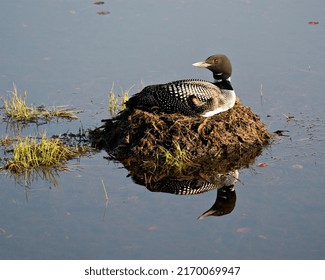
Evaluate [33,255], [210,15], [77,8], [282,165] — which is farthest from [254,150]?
[77,8]

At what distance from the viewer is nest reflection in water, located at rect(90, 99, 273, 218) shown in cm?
1080

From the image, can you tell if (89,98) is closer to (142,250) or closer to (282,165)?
(282,165)

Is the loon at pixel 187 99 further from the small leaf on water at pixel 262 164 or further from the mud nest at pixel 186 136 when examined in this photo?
the small leaf on water at pixel 262 164

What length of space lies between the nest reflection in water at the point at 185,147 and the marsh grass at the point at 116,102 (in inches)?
31.9

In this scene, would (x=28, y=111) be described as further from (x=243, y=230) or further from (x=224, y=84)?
(x=243, y=230)

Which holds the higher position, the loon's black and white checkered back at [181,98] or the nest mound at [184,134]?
the loon's black and white checkered back at [181,98]

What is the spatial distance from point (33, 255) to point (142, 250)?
1.02 m

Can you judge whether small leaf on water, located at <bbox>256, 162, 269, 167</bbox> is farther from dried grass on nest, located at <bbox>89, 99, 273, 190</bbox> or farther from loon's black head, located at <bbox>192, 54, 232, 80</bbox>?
loon's black head, located at <bbox>192, 54, 232, 80</bbox>

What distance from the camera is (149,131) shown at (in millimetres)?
11180

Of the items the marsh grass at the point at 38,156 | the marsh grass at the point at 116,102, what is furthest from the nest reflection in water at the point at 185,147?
the marsh grass at the point at 116,102

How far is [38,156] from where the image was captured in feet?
36.6

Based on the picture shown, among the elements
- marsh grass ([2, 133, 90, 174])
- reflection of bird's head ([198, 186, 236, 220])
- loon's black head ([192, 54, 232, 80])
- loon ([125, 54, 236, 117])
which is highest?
loon's black head ([192, 54, 232, 80])

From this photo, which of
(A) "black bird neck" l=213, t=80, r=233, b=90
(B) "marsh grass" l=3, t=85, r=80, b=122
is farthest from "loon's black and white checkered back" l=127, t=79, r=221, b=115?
(B) "marsh grass" l=3, t=85, r=80, b=122

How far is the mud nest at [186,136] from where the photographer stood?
1113cm
